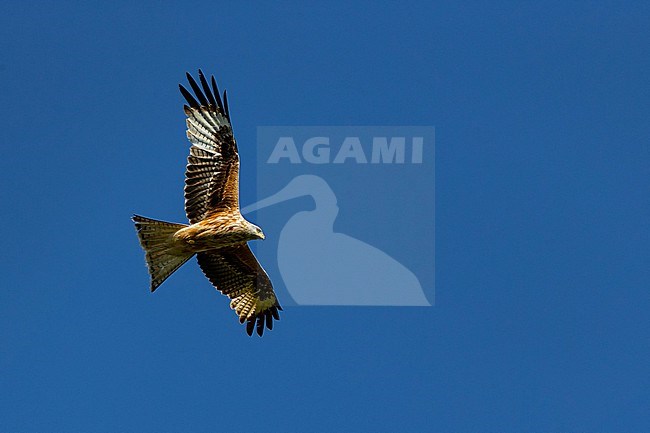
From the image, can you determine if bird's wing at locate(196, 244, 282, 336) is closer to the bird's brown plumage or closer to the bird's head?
the bird's brown plumage

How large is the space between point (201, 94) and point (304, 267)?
2.47 m

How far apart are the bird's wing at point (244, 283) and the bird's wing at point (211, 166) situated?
86cm

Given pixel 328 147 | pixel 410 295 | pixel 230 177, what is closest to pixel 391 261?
pixel 410 295

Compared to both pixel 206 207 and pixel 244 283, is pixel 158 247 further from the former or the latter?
pixel 244 283

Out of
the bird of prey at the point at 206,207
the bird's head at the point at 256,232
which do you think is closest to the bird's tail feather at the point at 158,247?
the bird of prey at the point at 206,207

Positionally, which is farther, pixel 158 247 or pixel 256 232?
pixel 158 247

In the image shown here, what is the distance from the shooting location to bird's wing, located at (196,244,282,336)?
46.1 ft

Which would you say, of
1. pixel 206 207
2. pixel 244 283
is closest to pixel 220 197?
pixel 206 207

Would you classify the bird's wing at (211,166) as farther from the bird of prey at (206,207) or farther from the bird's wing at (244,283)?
the bird's wing at (244,283)

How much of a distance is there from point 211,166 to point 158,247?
989 mm

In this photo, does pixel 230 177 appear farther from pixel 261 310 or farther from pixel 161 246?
pixel 261 310

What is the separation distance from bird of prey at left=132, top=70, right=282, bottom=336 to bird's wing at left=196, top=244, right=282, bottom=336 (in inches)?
1.0

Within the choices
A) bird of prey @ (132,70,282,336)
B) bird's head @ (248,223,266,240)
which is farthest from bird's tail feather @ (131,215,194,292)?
bird's head @ (248,223,266,240)

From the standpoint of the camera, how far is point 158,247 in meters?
13.1
